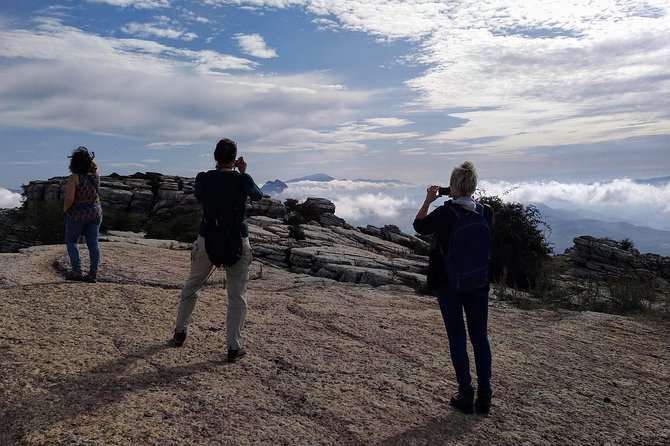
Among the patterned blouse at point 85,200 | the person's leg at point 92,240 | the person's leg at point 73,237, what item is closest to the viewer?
the patterned blouse at point 85,200

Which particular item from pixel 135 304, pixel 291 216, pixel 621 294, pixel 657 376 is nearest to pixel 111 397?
pixel 135 304

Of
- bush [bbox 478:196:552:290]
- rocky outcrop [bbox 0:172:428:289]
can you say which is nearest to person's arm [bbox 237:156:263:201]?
rocky outcrop [bbox 0:172:428:289]

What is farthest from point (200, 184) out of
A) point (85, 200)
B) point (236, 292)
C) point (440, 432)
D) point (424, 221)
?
point (85, 200)

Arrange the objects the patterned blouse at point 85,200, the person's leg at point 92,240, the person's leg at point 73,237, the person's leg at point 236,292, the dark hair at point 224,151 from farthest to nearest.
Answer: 1. the person's leg at point 92,240
2. the person's leg at point 73,237
3. the patterned blouse at point 85,200
4. the person's leg at point 236,292
5. the dark hair at point 224,151

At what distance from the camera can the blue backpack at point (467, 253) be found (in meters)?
4.58

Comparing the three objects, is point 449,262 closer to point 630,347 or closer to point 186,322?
point 186,322

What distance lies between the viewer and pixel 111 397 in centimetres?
453

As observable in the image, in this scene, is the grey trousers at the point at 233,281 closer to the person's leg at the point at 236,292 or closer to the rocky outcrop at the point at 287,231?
the person's leg at the point at 236,292

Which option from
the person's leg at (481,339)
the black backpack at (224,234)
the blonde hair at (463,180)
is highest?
the blonde hair at (463,180)

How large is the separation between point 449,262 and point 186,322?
11.0 feet

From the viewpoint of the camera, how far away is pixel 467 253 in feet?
15.0

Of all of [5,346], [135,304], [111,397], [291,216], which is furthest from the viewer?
[291,216]

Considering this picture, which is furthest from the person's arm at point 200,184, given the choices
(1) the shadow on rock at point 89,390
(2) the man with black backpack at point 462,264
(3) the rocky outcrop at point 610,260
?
(3) the rocky outcrop at point 610,260

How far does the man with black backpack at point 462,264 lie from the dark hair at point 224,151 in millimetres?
2216
